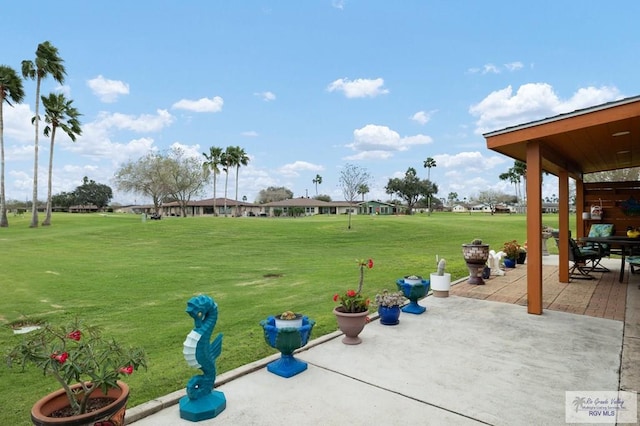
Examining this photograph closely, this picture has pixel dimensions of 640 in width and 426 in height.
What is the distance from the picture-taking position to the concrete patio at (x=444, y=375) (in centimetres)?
256

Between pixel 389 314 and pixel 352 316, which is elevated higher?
pixel 352 316

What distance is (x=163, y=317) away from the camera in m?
5.48

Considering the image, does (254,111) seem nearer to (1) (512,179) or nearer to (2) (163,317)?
(2) (163,317)

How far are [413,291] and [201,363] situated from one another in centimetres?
331

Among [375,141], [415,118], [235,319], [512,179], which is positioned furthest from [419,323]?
[512,179]

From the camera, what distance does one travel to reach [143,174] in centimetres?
3978

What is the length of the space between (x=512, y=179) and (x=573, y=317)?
6417cm

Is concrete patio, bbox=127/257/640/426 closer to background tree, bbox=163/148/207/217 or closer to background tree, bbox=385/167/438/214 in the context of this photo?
background tree, bbox=163/148/207/217

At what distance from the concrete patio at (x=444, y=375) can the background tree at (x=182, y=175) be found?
1563 inches

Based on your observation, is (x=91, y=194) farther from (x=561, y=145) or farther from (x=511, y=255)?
(x=561, y=145)

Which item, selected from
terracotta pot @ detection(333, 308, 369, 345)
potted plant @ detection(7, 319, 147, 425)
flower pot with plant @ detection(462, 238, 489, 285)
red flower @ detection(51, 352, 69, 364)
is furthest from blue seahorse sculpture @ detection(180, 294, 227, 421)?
flower pot with plant @ detection(462, 238, 489, 285)

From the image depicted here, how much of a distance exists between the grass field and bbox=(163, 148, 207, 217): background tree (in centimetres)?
2145

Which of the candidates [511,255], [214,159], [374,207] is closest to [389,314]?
[511,255]

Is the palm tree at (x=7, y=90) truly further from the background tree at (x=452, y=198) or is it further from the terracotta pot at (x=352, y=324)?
the background tree at (x=452, y=198)
